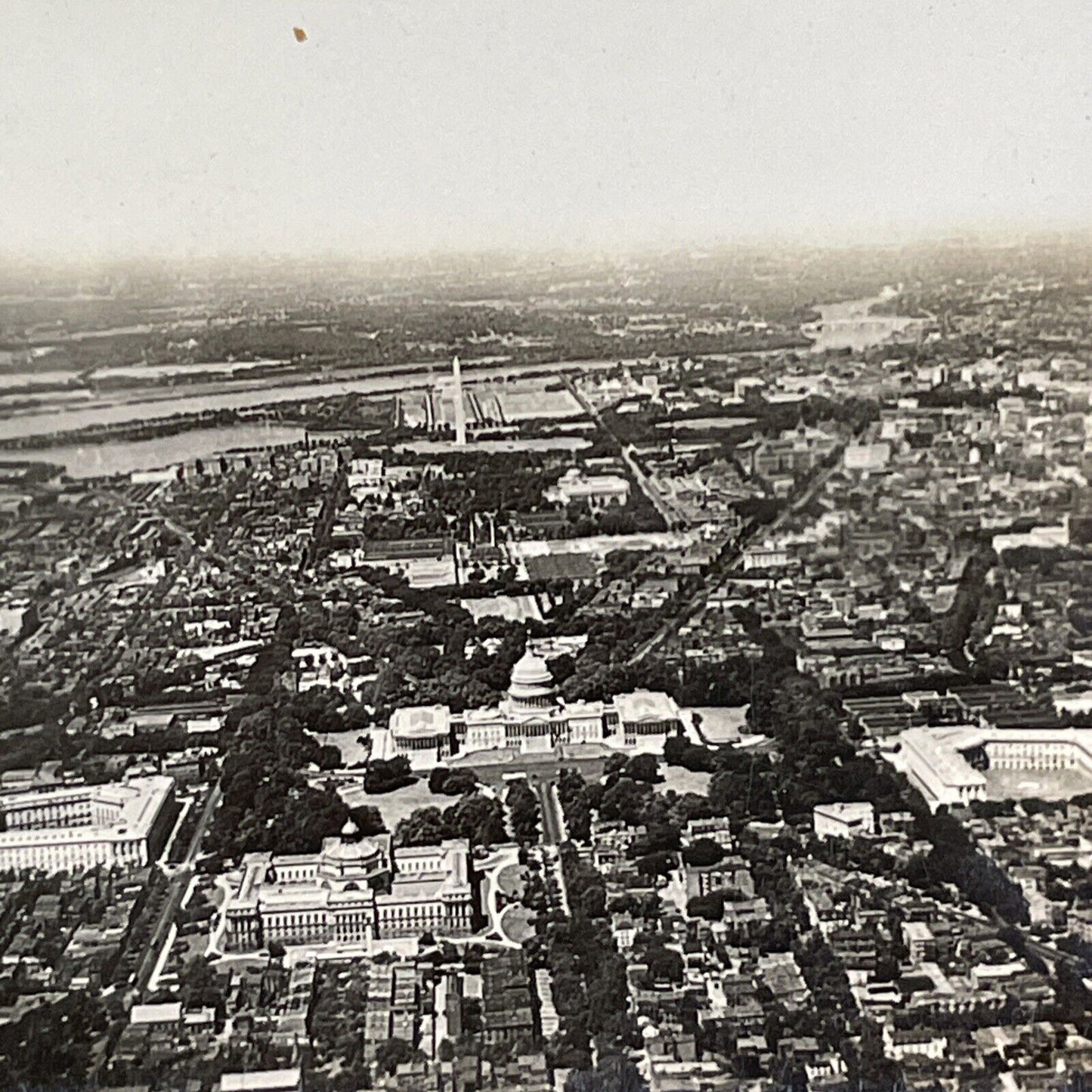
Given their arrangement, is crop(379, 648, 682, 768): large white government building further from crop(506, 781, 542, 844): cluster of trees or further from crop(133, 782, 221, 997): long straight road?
crop(133, 782, 221, 997): long straight road

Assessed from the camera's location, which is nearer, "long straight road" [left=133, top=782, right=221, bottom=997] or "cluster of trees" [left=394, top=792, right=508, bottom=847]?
"long straight road" [left=133, top=782, right=221, bottom=997]

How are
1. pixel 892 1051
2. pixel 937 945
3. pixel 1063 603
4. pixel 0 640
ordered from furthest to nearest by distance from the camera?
1. pixel 1063 603
2. pixel 0 640
3. pixel 937 945
4. pixel 892 1051

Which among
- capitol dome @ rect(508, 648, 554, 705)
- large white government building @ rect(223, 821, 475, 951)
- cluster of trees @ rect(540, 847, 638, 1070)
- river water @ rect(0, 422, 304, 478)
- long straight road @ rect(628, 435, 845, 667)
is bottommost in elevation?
cluster of trees @ rect(540, 847, 638, 1070)

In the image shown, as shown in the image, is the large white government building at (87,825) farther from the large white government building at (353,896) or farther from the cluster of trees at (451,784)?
the cluster of trees at (451,784)

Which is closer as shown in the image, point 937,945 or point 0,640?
point 937,945

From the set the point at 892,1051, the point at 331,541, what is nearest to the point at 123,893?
the point at 331,541

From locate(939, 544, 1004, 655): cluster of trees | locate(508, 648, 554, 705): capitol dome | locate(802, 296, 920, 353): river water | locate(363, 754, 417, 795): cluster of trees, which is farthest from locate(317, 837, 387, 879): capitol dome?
locate(802, 296, 920, 353): river water

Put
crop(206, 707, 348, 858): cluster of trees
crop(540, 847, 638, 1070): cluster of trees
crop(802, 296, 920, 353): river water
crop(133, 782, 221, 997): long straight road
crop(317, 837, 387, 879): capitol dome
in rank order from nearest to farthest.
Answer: crop(540, 847, 638, 1070): cluster of trees
crop(133, 782, 221, 997): long straight road
crop(317, 837, 387, 879): capitol dome
crop(206, 707, 348, 858): cluster of trees
crop(802, 296, 920, 353): river water

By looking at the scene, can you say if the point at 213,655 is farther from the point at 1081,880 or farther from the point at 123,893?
the point at 1081,880
